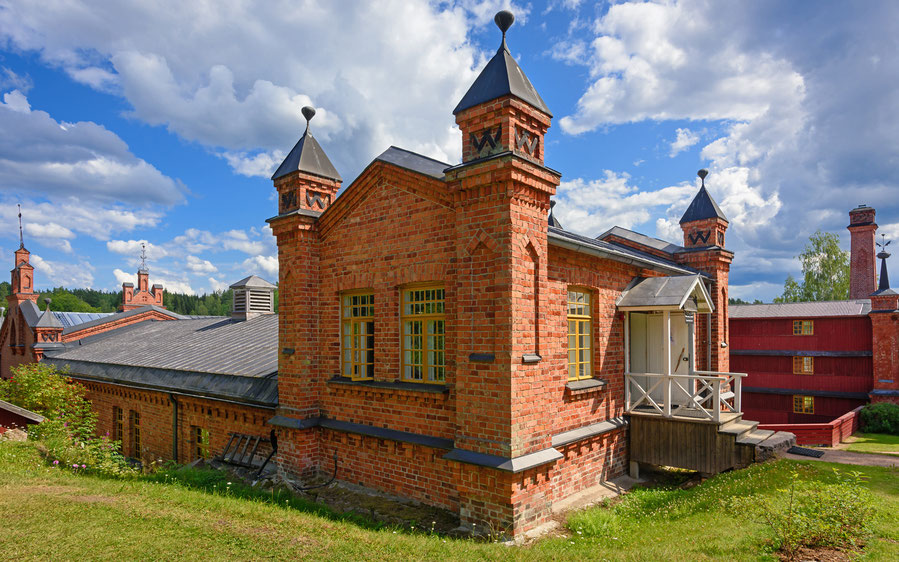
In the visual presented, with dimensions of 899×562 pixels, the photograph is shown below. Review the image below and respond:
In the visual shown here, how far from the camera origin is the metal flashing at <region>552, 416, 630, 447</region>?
8.40m

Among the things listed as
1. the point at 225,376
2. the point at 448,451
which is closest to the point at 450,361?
the point at 448,451

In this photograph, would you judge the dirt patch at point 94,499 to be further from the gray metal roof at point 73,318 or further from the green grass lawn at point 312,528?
the gray metal roof at point 73,318

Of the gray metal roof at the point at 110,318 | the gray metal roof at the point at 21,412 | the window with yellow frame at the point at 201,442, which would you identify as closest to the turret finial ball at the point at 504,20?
the window with yellow frame at the point at 201,442

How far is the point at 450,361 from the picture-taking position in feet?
26.5

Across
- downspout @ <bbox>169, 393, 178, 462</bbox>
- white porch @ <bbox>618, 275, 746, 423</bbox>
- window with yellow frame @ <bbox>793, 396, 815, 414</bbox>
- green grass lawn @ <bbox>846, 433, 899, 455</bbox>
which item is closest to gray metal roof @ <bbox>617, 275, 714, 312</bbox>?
white porch @ <bbox>618, 275, 746, 423</bbox>

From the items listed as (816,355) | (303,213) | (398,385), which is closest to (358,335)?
(398,385)

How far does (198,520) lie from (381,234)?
532cm

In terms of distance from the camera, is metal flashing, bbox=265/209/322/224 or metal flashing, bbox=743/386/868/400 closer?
metal flashing, bbox=265/209/322/224

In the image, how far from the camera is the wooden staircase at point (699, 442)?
373 inches

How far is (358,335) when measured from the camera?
9.96 m

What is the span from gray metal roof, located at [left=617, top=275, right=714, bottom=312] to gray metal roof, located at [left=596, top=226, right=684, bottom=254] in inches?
186

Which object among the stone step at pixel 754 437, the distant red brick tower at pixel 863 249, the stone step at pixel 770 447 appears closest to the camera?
the stone step at pixel 770 447

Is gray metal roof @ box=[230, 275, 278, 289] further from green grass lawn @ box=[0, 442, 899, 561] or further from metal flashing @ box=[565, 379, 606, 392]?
metal flashing @ box=[565, 379, 606, 392]

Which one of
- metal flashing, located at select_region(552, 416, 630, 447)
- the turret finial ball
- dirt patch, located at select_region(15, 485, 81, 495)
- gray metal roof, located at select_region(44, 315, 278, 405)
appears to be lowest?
dirt patch, located at select_region(15, 485, 81, 495)
